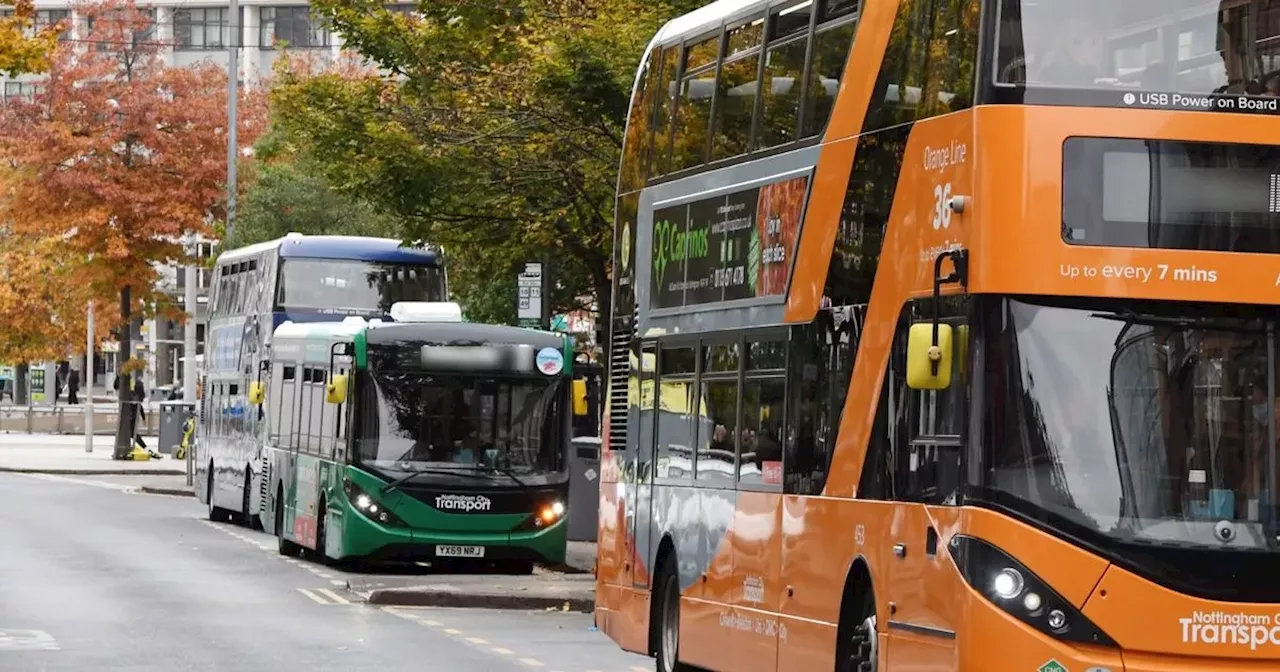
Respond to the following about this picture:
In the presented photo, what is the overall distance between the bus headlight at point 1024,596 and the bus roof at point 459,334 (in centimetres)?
1652

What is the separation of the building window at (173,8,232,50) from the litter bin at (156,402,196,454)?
53373mm

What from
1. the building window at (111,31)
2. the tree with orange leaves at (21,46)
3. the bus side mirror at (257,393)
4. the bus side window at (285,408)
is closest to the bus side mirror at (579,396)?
the bus side window at (285,408)

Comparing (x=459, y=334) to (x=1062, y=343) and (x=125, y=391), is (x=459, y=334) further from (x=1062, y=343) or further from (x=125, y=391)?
→ (x=125, y=391)

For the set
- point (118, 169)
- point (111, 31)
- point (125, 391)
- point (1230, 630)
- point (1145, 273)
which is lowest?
point (1230, 630)

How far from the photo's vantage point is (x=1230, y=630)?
11.4m

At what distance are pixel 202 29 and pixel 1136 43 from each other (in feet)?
331

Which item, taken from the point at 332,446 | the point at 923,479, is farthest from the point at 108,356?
the point at 923,479

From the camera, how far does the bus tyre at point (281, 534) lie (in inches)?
1253

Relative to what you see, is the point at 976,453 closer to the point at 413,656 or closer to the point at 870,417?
the point at 870,417

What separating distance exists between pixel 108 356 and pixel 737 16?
103013mm

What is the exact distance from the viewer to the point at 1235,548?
11453 millimetres

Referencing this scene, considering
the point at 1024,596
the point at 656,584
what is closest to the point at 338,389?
the point at 656,584

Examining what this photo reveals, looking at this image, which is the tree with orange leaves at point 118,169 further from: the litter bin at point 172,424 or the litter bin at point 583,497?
the litter bin at point 583,497

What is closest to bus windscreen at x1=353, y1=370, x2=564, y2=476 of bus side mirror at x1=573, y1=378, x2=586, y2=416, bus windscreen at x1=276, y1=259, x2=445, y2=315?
bus side mirror at x1=573, y1=378, x2=586, y2=416
